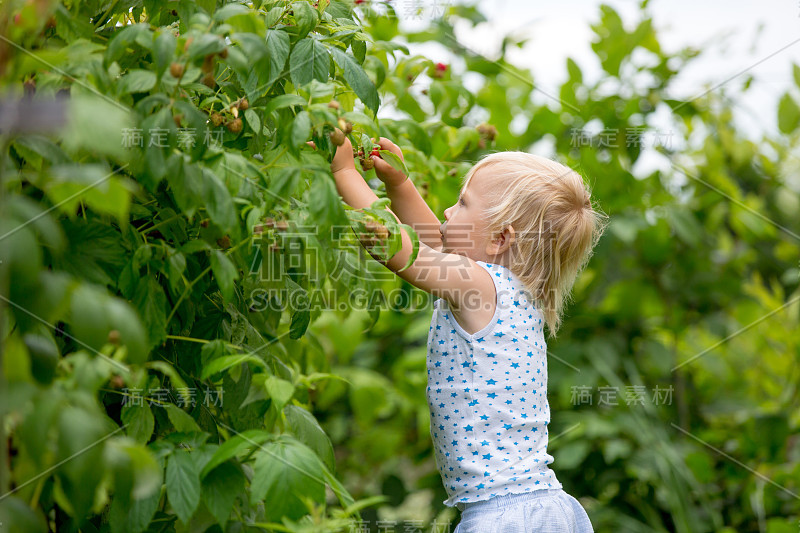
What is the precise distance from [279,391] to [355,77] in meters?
0.43

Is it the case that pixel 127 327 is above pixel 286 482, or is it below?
above

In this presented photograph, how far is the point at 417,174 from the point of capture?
59.7 inches

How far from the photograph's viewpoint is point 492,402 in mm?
1295

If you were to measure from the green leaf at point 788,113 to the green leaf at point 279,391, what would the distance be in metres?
2.29

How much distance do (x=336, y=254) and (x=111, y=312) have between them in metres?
0.45

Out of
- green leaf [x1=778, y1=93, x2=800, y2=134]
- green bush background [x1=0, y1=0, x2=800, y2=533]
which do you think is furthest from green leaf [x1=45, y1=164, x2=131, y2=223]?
green leaf [x1=778, y1=93, x2=800, y2=134]

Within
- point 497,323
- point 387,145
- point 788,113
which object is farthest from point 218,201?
point 788,113

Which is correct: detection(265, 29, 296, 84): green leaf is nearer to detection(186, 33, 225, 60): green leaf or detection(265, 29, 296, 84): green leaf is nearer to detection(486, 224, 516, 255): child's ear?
A: detection(186, 33, 225, 60): green leaf

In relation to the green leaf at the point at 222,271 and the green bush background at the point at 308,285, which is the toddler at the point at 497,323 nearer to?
the green bush background at the point at 308,285

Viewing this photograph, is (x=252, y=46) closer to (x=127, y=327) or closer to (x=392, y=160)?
(x=127, y=327)

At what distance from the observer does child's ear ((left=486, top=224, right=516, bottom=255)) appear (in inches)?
53.2

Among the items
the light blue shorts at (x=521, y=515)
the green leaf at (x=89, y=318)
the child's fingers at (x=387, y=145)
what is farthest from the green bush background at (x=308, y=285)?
the light blue shorts at (x=521, y=515)

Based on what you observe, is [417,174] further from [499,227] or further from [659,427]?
[659,427]

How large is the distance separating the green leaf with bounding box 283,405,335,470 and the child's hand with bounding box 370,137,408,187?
44 cm
